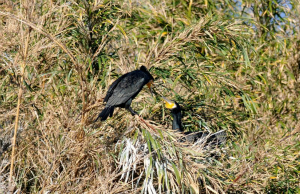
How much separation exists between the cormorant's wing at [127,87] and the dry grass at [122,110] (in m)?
0.15

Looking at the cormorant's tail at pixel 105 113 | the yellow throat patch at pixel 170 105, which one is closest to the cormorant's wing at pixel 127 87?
the cormorant's tail at pixel 105 113

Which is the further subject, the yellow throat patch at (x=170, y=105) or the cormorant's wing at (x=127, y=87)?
the yellow throat patch at (x=170, y=105)

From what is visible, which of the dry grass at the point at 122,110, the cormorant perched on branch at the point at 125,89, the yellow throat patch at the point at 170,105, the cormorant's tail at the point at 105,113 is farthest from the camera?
the yellow throat patch at the point at 170,105

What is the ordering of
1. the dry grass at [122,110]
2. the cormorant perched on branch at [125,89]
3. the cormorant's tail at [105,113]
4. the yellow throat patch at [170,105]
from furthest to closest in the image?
1. the yellow throat patch at [170,105]
2. the cormorant perched on branch at [125,89]
3. the cormorant's tail at [105,113]
4. the dry grass at [122,110]

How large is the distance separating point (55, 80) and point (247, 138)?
2.45 meters

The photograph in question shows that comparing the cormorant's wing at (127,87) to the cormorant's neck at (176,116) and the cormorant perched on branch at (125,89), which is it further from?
the cormorant's neck at (176,116)

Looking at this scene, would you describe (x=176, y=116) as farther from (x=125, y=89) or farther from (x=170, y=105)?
(x=125, y=89)

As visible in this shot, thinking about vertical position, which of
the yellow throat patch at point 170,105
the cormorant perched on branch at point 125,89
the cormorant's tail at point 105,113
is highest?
Answer: the cormorant perched on branch at point 125,89

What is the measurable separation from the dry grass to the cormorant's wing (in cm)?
15

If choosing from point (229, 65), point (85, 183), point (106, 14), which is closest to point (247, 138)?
point (229, 65)

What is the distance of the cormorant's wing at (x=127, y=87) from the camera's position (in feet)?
12.9

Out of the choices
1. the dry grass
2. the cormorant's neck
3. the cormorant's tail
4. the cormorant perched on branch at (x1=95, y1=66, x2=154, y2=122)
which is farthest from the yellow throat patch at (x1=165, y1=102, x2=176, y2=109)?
the cormorant's tail

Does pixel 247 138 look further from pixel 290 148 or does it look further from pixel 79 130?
pixel 79 130

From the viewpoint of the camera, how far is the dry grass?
3.57 metres
